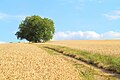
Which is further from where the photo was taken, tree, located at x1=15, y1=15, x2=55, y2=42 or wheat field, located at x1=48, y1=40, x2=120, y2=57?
tree, located at x1=15, y1=15, x2=55, y2=42

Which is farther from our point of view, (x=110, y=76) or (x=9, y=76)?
(x=110, y=76)

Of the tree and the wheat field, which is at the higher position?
the tree

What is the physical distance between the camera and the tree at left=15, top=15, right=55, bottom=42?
127 meters

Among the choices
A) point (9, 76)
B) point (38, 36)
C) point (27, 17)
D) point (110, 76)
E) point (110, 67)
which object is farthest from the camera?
point (27, 17)

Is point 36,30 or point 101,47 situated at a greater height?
point 36,30

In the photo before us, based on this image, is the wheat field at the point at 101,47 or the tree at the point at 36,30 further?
the tree at the point at 36,30

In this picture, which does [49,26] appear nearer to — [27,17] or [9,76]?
[27,17]

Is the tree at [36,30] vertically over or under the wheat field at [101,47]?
over

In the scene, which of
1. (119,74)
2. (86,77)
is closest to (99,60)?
(119,74)

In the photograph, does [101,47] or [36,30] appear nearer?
[101,47]

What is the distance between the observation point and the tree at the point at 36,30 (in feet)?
415

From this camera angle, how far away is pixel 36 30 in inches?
5027

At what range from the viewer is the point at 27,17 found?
13675cm

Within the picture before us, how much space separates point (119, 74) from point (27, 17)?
116 m
